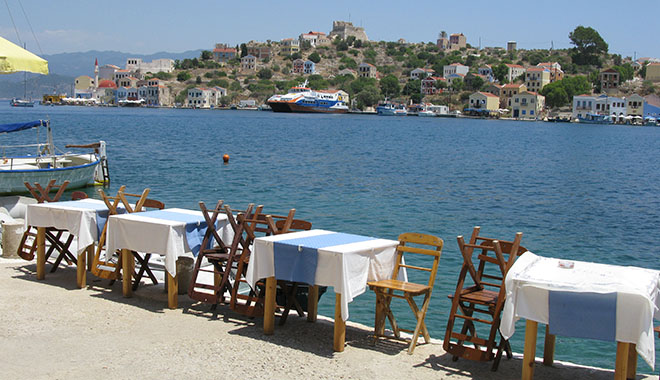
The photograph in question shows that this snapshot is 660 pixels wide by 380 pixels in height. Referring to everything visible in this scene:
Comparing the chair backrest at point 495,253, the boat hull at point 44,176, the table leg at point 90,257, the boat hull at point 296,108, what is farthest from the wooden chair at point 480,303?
the boat hull at point 296,108

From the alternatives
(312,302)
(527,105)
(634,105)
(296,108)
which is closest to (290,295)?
(312,302)

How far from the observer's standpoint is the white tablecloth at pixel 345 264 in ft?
21.2

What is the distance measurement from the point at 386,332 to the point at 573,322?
7.61ft

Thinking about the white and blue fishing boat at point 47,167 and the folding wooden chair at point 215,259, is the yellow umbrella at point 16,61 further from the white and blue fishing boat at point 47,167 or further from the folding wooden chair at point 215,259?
the white and blue fishing boat at point 47,167

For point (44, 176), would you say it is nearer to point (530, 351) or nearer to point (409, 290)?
point (409, 290)

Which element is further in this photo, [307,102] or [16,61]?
[307,102]

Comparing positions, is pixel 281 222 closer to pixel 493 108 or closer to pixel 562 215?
pixel 562 215

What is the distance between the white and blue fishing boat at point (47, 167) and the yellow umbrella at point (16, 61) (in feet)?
30.8

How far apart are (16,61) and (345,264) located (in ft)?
21.8

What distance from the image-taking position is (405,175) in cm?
3994

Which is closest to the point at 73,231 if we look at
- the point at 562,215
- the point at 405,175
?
the point at 562,215

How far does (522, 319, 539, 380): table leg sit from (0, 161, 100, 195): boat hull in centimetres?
1573

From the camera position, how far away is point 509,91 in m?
183

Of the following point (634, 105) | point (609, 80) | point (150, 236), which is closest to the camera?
point (150, 236)
